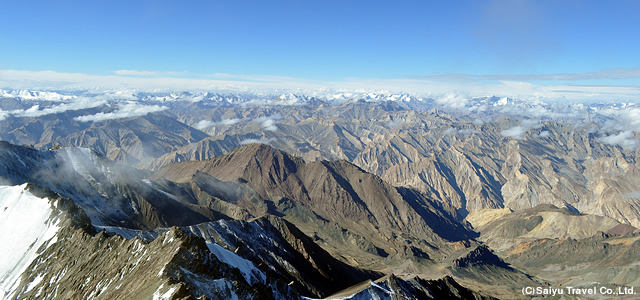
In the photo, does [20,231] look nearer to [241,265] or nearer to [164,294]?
[241,265]

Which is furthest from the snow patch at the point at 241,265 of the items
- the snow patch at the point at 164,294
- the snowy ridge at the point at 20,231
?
the snowy ridge at the point at 20,231

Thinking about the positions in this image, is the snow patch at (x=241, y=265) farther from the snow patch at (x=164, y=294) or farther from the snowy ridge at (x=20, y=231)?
the snowy ridge at (x=20, y=231)

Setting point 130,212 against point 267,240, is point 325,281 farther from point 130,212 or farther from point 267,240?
point 130,212

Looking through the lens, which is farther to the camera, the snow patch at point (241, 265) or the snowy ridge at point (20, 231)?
the snowy ridge at point (20, 231)

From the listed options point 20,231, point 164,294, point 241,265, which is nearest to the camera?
point 164,294

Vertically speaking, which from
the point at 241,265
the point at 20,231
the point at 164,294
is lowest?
the point at 20,231

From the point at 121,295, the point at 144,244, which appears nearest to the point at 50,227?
the point at 144,244

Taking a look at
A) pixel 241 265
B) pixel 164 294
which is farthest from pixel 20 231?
pixel 164 294

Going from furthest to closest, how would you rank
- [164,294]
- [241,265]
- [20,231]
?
[20,231], [241,265], [164,294]
